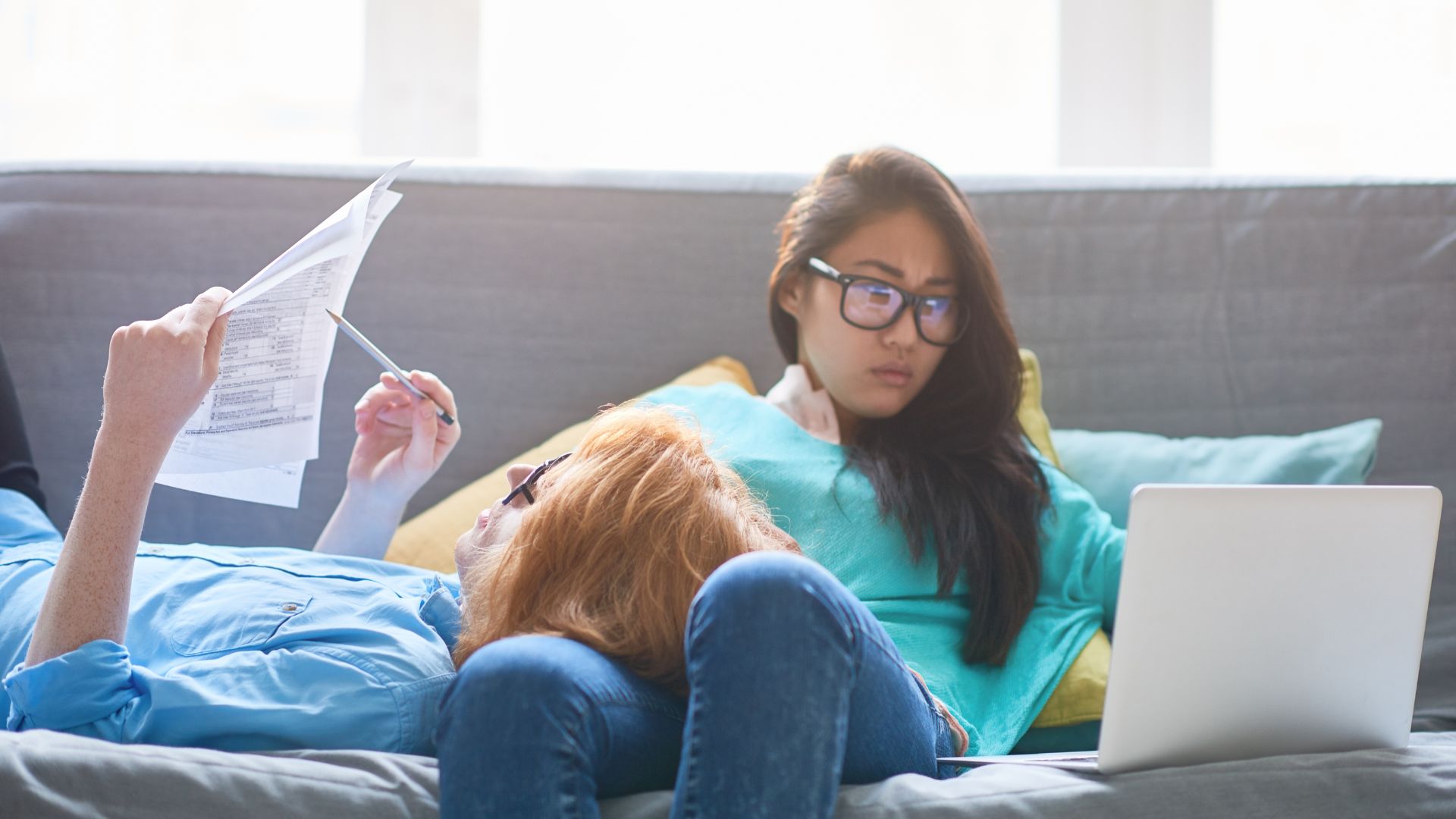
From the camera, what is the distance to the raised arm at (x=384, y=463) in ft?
4.62

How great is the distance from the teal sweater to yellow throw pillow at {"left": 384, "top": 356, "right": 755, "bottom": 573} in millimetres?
Result: 246

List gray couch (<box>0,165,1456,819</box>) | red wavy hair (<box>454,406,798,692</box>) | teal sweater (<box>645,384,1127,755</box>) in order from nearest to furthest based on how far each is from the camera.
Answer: red wavy hair (<box>454,406,798,692</box>) < teal sweater (<box>645,384,1127,755</box>) < gray couch (<box>0,165,1456,819</box>)

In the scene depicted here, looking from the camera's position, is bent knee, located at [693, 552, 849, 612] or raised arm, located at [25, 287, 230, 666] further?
raised arm, located at [25, 287, 230, 666]

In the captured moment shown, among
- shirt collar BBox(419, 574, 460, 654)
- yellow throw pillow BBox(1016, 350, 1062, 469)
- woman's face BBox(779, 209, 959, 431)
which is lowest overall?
shirt collar BBox(419, 574, 460, 654)

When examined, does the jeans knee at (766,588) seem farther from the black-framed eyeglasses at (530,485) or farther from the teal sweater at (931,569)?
the teal sweater at (931,569)

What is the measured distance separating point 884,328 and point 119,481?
95cm

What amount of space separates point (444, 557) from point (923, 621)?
0.67m

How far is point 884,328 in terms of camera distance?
1574mm

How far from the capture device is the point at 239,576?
4.18 feet

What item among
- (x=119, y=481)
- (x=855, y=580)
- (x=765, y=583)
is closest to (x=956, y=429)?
(x=855, y=580)

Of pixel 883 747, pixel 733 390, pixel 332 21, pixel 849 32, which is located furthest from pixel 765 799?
pixel 332 21

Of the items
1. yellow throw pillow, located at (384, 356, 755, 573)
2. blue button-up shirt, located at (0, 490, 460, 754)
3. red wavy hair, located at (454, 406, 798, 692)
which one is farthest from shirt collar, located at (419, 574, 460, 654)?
yellow throw pillow, located at (384, 356, 755, 573)

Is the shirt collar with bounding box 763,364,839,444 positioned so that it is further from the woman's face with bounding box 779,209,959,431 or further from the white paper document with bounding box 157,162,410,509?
the white paper document with bounding box 157,162,410,509

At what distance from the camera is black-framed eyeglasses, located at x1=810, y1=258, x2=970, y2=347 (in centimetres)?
157
